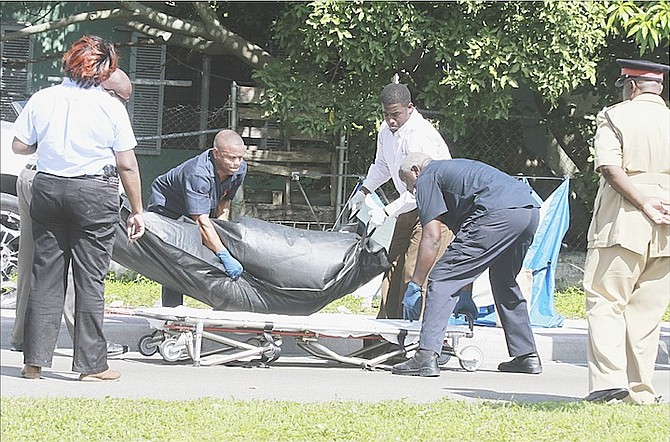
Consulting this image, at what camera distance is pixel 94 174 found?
21.2 ft

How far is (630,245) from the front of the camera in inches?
250

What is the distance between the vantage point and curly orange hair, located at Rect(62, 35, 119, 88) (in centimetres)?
644

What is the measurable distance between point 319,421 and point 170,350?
265 centimetres

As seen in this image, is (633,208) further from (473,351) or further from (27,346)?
(27,346)

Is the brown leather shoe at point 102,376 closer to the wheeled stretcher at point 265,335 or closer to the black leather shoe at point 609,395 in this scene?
the wheeled stretcher at point 265,335

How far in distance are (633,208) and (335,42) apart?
264 inches

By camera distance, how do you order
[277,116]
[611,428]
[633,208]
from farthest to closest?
[277,116] < [633,208] < [611,428]

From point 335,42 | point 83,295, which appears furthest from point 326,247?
point 335,42

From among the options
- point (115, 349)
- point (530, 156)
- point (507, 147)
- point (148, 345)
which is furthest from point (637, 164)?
point (530, 156)

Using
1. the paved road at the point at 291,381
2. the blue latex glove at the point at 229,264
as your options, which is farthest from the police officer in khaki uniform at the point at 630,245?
the blue latex glove at the point at 229,264

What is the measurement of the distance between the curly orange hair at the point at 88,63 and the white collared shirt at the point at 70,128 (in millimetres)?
50

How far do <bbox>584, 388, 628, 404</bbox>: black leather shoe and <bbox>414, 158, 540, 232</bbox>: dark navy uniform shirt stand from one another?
188 cm

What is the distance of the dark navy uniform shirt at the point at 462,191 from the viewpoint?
770cm

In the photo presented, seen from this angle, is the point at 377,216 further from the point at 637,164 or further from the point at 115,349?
the point at 637,164
